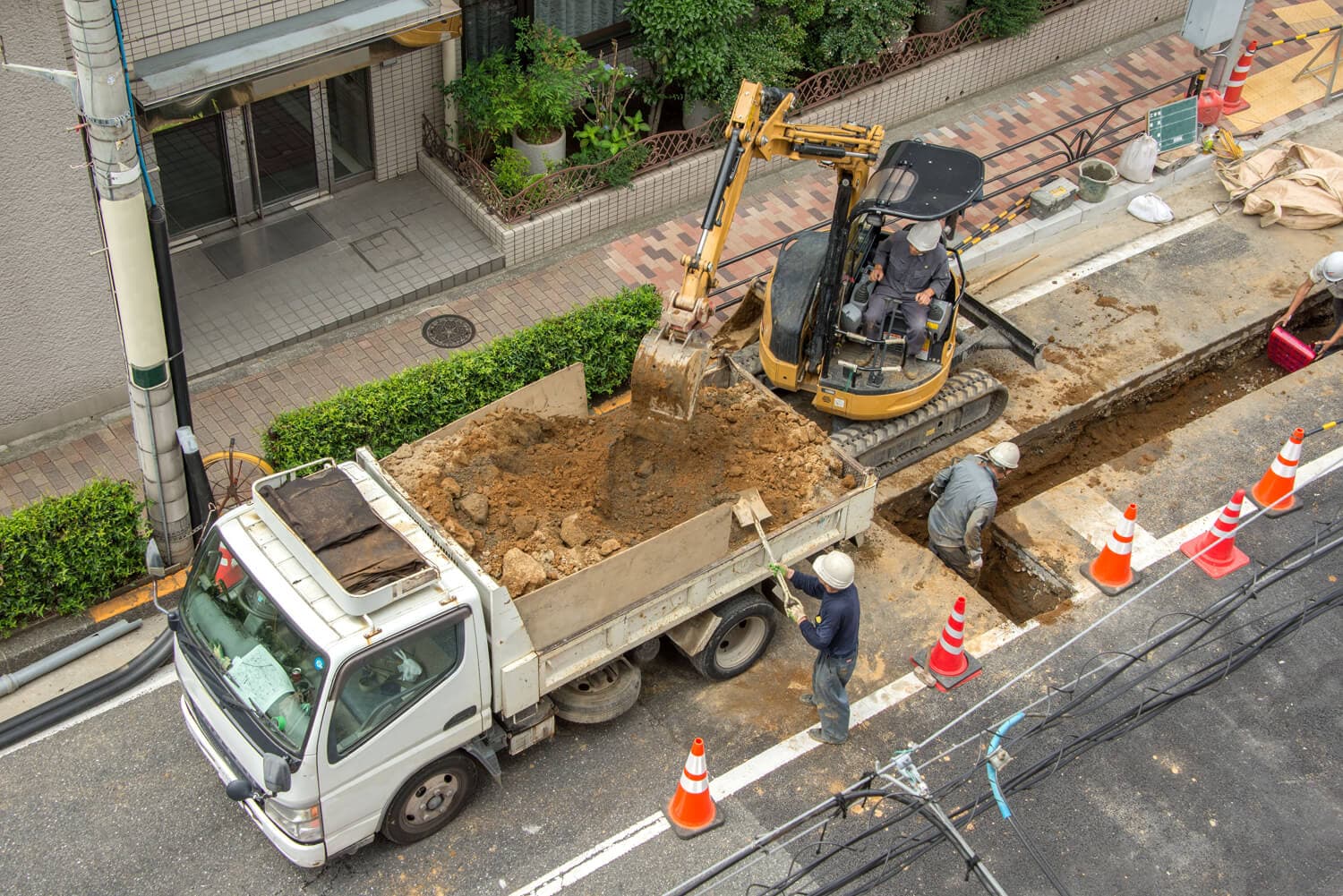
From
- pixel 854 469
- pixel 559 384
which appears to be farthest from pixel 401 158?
pixel 854 469

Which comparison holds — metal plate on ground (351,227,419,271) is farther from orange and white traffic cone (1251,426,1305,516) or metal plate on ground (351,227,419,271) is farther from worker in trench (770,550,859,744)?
orange and white traffic cone (1251,426,1305,516)

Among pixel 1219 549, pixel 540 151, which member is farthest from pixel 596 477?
pixel 540 151

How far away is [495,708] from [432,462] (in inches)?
75.9

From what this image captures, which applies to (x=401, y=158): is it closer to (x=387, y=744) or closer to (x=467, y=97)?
(x=467, y=97)

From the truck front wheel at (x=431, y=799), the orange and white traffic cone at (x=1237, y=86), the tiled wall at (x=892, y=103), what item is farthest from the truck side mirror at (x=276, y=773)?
the orange and white traffic cone at (x=1237, y=86)

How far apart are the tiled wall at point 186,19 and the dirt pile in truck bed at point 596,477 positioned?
469 cm

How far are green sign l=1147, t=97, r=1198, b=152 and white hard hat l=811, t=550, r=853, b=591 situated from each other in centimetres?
881

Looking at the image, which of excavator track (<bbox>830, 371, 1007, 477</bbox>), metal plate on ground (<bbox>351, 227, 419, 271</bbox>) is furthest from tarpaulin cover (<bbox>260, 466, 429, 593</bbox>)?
metal plate on ground (<bbox>351, 227, 419, 271</bbox>)

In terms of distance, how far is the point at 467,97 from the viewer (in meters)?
14.2

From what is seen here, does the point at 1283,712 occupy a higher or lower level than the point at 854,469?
lower

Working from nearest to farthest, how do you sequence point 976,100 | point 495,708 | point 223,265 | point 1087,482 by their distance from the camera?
point 495,708
point 1087,482
point 223,265
point 976,100

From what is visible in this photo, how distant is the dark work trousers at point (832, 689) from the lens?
9.82 meters

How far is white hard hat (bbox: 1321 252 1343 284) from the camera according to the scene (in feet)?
43.8

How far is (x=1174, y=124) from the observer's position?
15.8 meters
